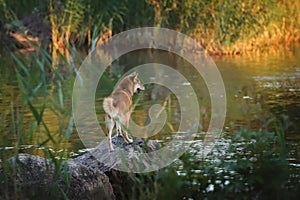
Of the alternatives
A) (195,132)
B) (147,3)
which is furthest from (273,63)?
(195,132)

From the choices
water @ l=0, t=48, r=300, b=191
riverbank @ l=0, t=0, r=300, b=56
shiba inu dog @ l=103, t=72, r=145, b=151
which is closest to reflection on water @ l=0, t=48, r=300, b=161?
water @ l=0, t=48, r=300, b=191

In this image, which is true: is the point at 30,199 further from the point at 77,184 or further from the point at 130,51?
the point at 130,51

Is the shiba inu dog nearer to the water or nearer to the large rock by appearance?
the large rock

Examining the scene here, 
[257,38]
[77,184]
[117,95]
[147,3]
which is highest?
[147,3]

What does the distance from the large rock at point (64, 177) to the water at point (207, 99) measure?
0.22 metres

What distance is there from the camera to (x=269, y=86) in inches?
531

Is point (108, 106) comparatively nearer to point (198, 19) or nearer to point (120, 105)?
point (120, 105)

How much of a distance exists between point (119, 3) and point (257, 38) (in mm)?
4030

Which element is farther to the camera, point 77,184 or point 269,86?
point 269,86

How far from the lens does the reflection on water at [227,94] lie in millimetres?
8860

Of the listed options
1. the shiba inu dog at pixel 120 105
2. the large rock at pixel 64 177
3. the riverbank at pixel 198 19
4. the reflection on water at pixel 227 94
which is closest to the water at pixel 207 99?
the reflection on water at pixel 227 94

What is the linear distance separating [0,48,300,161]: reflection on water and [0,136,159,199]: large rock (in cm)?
45

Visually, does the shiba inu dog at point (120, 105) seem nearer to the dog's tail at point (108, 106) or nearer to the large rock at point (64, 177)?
the dog's tail at point (108, 106)

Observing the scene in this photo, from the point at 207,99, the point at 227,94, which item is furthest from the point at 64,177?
the point at 227,94
